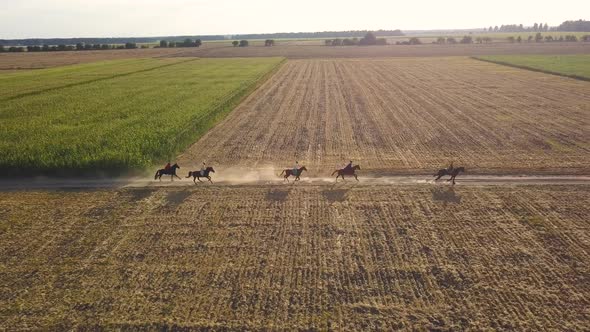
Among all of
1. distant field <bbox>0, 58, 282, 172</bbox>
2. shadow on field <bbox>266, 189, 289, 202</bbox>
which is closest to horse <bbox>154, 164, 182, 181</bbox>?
distant field <bbox>0, 58, 282, 172</bbox>

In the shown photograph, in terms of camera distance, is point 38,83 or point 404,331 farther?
point 38,83

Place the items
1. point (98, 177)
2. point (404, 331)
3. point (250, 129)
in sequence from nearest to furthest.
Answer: point (404, 331) < point (98, 177) < point (250, 129)

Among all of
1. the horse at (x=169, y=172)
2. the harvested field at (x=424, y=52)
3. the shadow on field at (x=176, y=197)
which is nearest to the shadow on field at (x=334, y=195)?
the shadow on field at (x=176, y=197)

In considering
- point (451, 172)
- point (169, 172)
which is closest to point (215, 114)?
point (169, 172)

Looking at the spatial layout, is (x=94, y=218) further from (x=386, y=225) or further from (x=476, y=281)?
(x=476, y=281)

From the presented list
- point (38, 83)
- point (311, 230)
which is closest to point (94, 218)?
point (311, 230)

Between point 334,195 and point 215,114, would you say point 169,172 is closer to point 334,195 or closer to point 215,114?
point 334,195

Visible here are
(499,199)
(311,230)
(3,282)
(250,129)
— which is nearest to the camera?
(3,282)

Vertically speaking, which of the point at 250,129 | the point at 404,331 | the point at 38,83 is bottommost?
the point at 404,331

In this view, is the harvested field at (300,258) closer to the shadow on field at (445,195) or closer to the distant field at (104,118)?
the shadow on field at (445,195)
